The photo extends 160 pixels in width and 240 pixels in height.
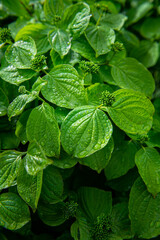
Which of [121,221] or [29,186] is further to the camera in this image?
[121,221]

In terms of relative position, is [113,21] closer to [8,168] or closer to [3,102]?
[3,102]

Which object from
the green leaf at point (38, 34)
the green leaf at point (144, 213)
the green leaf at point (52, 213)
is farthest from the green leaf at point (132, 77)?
the green leaf at point (52, 213)

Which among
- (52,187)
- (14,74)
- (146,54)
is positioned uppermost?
(14,74)

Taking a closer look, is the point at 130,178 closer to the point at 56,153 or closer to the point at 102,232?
the point at 102,232

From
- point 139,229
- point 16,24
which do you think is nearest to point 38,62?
point 16,24

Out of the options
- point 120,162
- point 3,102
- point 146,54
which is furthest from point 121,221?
point 146,54

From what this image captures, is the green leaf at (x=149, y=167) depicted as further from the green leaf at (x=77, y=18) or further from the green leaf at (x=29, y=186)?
the green leaf at (x=77, y=18)
